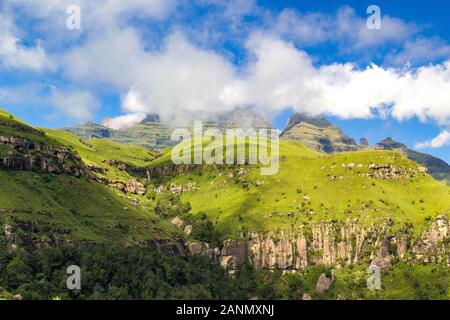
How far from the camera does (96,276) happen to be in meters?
198
